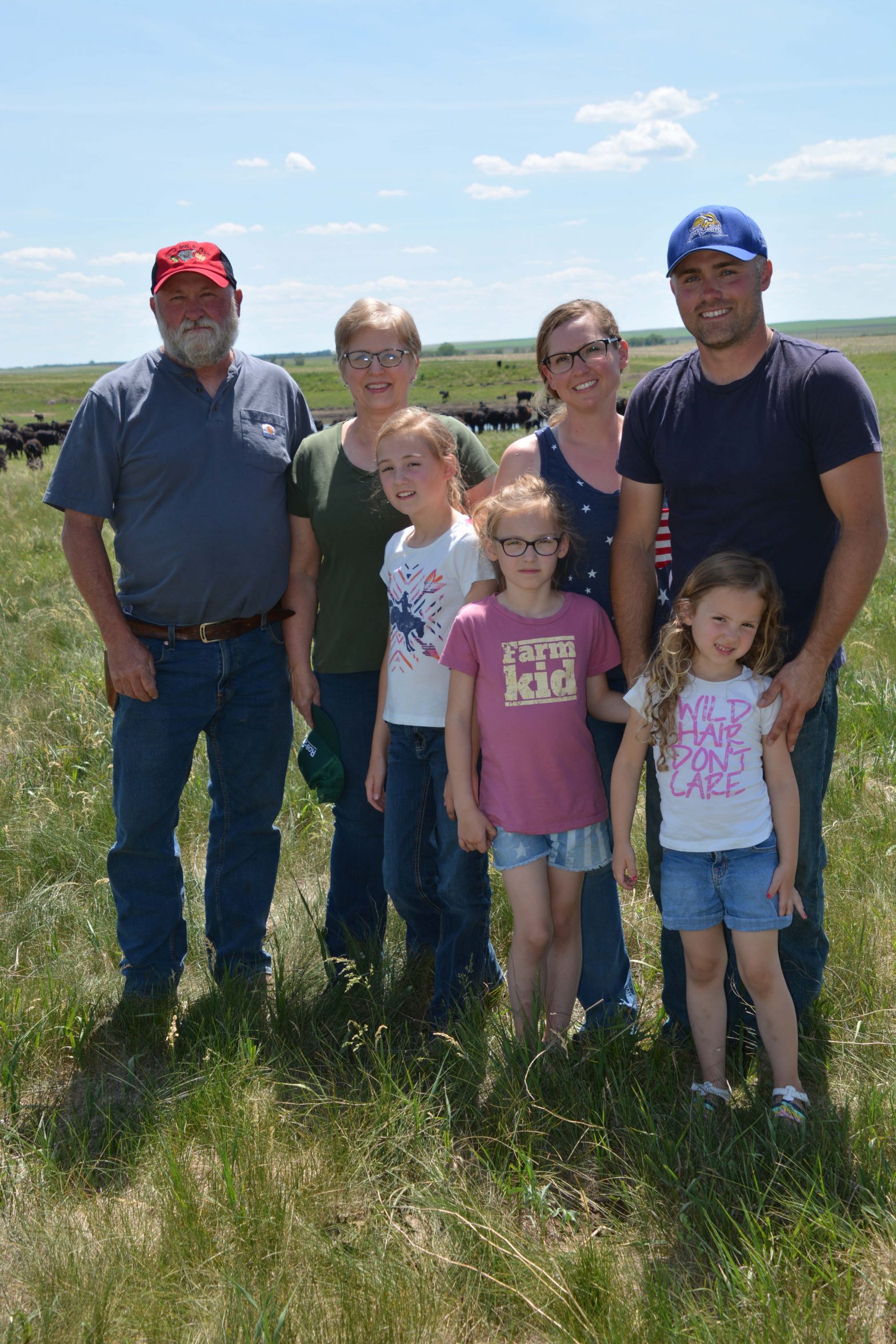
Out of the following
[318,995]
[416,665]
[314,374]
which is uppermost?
[314,374]

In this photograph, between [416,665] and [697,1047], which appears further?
[416,665]

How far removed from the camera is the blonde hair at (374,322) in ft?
12.5

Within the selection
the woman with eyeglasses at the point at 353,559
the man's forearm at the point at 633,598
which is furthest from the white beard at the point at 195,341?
the man's forearm at the point at 633,598

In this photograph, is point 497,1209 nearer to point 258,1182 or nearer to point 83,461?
point 258,1182

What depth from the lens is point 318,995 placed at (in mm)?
3854

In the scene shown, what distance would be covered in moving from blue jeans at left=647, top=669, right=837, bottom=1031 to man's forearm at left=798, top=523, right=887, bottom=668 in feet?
0.86

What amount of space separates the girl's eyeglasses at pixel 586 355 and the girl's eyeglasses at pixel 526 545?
0.63 metres

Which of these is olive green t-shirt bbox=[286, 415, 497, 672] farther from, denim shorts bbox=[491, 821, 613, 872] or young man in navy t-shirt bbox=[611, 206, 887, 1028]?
denim shorts bbox=[491, 821, 613, 872]

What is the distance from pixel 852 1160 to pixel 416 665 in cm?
198

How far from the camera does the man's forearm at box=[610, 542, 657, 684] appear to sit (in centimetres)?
339

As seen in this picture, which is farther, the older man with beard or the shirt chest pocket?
the shirt chest pocket

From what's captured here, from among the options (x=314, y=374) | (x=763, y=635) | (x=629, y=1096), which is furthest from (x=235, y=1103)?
(x=314, y=374)

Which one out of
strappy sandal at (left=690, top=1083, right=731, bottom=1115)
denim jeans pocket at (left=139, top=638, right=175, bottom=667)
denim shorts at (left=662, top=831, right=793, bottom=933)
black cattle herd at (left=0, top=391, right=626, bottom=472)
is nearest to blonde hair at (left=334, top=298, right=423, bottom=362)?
denim jeans pocket at (left=139, top=638, right=175, bottom=667)

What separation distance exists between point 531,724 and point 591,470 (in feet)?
3.02
